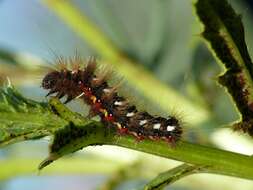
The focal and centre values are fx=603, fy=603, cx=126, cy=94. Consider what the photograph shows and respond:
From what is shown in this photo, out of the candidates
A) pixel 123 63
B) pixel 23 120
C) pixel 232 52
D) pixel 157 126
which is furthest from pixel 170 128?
pixel 123 63

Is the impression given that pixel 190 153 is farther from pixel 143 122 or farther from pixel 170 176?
pixel 143 122

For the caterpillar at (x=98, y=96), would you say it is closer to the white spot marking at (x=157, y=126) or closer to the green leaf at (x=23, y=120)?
the white spot marking at (x=157, y=126)

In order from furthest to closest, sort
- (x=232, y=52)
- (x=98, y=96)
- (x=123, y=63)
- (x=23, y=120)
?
(x=123, y=63), (x=98, y=96), (x=232, y=52), (x=23, y=120)

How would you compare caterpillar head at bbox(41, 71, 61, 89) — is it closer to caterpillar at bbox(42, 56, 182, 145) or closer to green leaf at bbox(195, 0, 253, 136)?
caterpillar at bbox(42, 56, 182, 145)

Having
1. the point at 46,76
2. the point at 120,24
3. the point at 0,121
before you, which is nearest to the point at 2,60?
the point at 120,24

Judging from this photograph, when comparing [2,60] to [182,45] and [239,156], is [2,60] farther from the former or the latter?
[239,156]

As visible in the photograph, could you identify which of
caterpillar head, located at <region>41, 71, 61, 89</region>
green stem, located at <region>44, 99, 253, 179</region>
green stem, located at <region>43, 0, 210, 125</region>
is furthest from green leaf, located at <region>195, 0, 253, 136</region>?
green stem, located at <region>43, 0, 210, 125</region>
